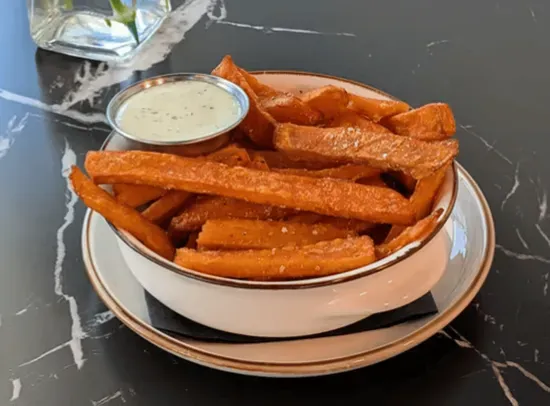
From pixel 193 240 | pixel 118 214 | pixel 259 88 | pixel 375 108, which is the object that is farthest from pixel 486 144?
pixel 118 214

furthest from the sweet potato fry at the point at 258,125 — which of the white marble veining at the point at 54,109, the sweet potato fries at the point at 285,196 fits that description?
the white marble veining at the point at 54,109

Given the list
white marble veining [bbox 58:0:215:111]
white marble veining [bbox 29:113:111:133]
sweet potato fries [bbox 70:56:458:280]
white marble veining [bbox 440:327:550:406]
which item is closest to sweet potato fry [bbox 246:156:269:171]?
sweet potato fries [bbox 70:56:458:280]

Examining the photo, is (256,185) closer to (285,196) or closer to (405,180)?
(285,196)

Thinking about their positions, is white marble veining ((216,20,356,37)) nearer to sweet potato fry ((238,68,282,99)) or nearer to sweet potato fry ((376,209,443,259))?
sweet potato fry ((238,68,282,99))

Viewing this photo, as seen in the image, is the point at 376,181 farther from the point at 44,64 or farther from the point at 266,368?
the point at 44,64

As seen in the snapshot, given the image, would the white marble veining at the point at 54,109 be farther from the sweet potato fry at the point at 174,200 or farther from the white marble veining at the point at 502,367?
the white marble veining at the point at 502,367

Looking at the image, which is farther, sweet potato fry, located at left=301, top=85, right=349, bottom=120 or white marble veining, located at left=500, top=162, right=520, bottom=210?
white marble veining, located at left=500, top=162, right=520, bottom=210
